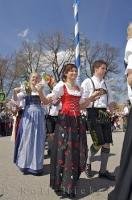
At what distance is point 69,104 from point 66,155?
68cm

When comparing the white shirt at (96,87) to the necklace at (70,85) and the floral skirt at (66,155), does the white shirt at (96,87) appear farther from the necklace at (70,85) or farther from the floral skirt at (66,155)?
the floral skirt at (66,155)

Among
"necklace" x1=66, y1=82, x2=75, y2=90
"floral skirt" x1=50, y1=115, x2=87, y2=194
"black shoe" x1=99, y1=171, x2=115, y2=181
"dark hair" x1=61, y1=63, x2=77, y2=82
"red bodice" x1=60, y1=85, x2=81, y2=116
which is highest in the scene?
"dark hair" x1=61, y1=63, x2=77, y2=82

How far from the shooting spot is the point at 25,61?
145 ft

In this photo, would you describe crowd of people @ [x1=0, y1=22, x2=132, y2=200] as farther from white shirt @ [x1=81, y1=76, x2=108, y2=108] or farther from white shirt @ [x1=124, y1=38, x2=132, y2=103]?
white shirt @ [x1=124, y1=38, x2=132, y2=103]

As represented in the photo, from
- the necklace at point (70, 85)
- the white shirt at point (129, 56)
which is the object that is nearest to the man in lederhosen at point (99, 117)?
the necklace at point (70, 85)

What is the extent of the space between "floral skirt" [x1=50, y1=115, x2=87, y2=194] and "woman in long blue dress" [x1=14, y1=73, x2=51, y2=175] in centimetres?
155

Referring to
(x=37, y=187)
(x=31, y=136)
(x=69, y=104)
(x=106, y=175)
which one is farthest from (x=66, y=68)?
(x=31, y=136)

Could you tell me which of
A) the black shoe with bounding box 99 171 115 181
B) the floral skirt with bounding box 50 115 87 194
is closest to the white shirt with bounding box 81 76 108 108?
the floral skirt with bounding box 50 115 87 194

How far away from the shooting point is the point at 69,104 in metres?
5.91

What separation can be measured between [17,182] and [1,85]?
37538mm

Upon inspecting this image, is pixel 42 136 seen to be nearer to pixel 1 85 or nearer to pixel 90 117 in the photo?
pixel 90 117

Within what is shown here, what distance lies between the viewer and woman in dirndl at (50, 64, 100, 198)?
5691mm

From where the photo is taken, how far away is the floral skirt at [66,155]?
18.6ft

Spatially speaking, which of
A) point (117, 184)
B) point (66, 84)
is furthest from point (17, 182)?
point (117, 184)
